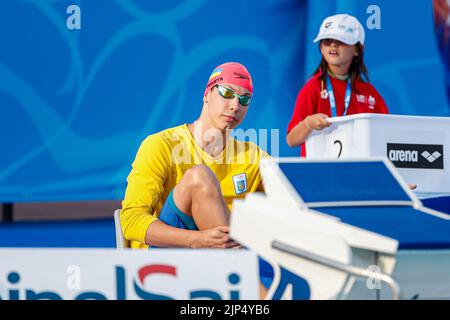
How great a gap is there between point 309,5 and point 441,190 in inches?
100

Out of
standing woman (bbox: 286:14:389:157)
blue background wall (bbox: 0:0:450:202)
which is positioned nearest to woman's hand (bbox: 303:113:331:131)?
standing woman (bbox: 286:14:389:157)

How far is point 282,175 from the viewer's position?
2182 millimetres

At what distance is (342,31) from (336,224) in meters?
1.97

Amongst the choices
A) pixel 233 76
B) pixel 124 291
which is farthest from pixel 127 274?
pixel 233 76

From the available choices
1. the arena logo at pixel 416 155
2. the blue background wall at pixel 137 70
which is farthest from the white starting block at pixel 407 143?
the blue background wall at pixel 137 70

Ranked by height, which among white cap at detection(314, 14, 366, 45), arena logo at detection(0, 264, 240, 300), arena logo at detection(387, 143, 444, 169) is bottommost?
arena logo at detection(0, 264, 240, 300)

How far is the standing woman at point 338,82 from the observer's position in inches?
147

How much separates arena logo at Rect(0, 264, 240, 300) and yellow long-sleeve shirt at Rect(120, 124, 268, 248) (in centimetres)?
72

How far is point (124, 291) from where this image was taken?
2.00 m

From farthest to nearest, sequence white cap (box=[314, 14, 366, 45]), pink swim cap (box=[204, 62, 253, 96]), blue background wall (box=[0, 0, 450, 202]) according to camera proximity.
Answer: blue background wall (box=[0, 0, 450, 202]), white cap (box=[314, 14, 366, 45]), pink swim cap (box=[204, 62, 253, 96])

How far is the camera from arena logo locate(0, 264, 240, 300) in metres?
1.97

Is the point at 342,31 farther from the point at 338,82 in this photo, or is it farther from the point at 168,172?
the point at 168,172

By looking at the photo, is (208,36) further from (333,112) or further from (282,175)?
(282,175)

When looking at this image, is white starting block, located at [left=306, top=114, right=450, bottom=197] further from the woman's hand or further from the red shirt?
the red shirt
